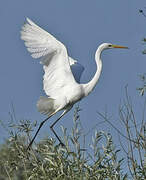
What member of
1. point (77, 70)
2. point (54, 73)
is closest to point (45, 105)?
point (54, 73)

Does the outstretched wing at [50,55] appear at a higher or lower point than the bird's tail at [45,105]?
higher

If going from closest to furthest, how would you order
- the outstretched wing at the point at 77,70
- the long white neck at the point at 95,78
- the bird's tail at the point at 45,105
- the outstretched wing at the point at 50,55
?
the outstretched wing at the point at 50,55 < the bird's tail at the point at 45,105 < the long white neck at the point at 95,78 < the outstretched wing at the point at 77,70

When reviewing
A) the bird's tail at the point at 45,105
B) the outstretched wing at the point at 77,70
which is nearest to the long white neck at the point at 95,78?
the outstretched wing at the point at 77,70

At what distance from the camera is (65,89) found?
6.23 meters

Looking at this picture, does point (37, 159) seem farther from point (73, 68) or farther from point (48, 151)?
point (73, 68)

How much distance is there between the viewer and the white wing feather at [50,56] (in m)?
5.97

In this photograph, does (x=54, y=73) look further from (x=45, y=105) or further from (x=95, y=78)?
(x=95, y=78)

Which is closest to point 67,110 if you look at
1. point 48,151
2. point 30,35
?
point 30,35

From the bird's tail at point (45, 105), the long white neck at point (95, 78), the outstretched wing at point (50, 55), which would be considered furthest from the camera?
the long white neck at point (95, 78)

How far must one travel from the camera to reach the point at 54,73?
20.4ft

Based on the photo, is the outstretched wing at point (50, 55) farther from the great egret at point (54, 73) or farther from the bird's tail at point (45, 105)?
the bird's tail at point (45, 105)

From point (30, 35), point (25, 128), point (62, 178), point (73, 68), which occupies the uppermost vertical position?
point (30, 35)

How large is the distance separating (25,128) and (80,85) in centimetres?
242

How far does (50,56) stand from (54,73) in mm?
A: 305
